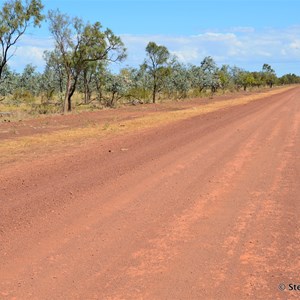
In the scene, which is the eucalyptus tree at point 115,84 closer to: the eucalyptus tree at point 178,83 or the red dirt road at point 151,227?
the eucalyptus tree at point 178,83

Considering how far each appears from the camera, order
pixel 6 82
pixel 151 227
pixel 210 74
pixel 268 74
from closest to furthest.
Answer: pixel 151 227 < pixel 6 82 < pixel 210 74 < pixel 268 74

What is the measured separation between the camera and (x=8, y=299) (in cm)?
381

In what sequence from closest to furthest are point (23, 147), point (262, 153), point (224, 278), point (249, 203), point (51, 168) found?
1. point (224, 278)
2. point (249, 203)
3. point (51, 168)
4. point (262, 153)
5. point (23, 147)

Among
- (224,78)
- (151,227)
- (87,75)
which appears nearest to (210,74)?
(224,78)

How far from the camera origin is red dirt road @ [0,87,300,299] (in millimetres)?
4105

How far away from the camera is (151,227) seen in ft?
18.7

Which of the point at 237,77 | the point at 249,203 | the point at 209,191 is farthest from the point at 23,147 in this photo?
the point at 237,77

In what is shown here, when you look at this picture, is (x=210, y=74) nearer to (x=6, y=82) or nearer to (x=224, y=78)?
(x=224, y=78)

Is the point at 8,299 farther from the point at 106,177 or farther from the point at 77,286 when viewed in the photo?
the point at 106,177

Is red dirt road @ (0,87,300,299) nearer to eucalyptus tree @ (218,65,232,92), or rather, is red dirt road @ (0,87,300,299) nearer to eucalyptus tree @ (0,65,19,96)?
eucalyptus tree @ (0,65,19,96)

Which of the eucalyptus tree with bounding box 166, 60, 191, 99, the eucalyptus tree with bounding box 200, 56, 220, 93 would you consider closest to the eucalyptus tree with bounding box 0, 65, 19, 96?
the eucalyptus tree with bounding box 166, 60, 191, 99

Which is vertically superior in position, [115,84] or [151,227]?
[115,84]

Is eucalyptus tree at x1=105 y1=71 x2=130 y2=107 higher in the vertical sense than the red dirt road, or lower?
higher

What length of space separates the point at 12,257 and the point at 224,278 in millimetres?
2301
